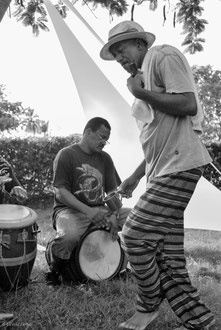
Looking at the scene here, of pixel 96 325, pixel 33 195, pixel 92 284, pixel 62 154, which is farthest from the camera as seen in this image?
pixel 33 195

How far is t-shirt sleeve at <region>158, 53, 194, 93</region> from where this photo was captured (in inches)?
80.4

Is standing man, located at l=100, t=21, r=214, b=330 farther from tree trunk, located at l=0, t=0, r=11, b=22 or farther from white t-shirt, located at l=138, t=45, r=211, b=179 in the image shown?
tree trunk, located at l=0, t=0, r=11, b=22

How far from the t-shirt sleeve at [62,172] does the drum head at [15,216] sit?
0.41 meters

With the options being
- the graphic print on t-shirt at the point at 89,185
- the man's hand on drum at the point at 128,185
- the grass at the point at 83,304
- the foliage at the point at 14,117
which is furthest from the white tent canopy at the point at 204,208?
the foliage at the point at 14,117

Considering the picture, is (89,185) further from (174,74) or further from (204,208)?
(174,74)

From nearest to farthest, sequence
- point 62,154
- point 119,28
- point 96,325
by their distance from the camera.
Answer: point 119,28 < point 96,325 < point 62,154

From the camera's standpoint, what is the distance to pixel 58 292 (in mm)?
3012

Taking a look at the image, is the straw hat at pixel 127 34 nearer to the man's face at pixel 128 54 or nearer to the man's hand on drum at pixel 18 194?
the man's face at pixel 128 54

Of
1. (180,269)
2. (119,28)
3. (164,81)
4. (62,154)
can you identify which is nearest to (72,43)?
(62,154)

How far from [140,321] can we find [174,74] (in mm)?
1280

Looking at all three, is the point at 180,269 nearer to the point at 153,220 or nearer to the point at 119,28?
the point at 153,220

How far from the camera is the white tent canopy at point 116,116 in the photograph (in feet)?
14.6

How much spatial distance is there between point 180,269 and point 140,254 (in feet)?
0.74

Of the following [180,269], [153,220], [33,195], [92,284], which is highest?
[153,220]
